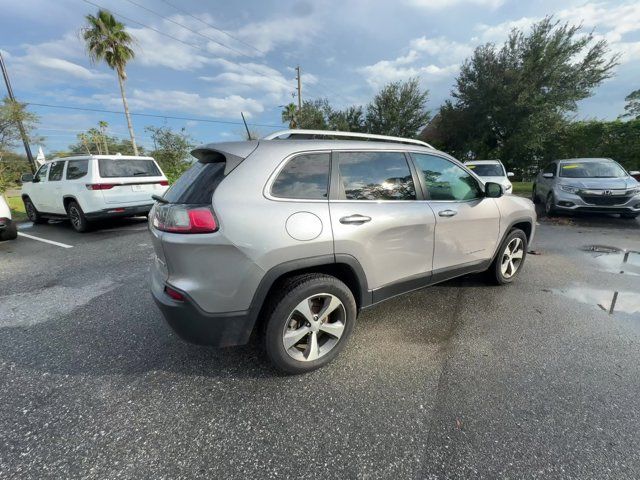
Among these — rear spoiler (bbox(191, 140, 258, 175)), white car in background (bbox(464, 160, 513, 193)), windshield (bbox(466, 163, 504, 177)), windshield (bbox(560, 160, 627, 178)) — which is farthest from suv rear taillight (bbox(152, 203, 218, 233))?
windshield (bbox(466, 163, 504, 177))

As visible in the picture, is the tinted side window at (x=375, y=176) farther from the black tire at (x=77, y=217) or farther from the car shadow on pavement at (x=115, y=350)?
the black tire at (x=77, y=217)

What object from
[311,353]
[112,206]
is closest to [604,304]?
[311,353]

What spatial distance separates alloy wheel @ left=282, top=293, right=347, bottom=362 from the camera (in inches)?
84.8

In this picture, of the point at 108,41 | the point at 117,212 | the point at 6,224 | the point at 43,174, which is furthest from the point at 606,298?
the point at 108,41

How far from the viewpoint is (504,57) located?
19.2m

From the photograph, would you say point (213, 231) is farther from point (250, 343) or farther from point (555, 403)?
point (555, 403)

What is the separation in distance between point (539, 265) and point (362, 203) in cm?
383

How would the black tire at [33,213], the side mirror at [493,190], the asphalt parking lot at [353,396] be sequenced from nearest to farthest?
the asphalt parking lot at [353,396] → the side mirror at [493,190] → the black tire at [33,213]

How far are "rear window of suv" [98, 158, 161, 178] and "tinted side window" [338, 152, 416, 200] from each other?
21.3 feet

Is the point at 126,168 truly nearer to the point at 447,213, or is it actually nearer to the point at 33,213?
the point at 33,213

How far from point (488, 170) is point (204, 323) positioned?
11559 millimetres

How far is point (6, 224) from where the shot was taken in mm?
6078

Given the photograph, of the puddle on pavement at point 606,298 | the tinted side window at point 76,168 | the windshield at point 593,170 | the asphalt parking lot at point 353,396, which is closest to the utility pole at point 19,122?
the tinted side window at point 76,168

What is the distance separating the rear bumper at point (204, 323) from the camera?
193 cm
